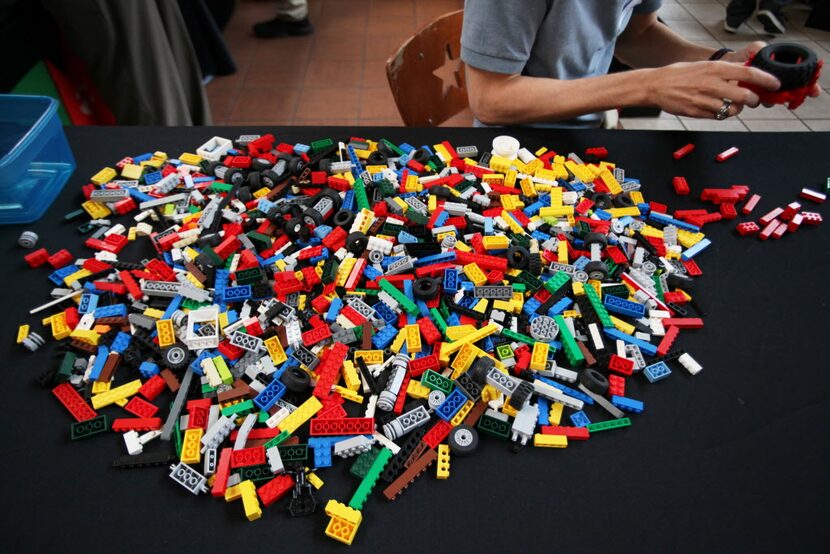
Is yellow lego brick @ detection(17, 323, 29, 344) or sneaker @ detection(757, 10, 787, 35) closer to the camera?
yellow lego brick @ detection(17, 323, 29, 344)

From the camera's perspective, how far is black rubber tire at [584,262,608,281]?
3.33ft

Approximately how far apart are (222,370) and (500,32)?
3.19 ft

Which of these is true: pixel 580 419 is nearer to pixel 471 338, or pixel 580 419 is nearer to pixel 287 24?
pixel 471 338

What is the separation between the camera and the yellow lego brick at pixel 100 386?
2.80 ft

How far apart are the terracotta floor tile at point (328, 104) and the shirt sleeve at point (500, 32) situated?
5.50 ft

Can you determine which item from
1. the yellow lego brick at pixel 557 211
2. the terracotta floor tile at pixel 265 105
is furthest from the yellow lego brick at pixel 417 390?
the terracotta floor tile at pixel 265 105

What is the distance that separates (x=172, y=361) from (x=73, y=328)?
0.23 m

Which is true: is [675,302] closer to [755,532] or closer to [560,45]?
[755,532]

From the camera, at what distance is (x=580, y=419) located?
814 mm

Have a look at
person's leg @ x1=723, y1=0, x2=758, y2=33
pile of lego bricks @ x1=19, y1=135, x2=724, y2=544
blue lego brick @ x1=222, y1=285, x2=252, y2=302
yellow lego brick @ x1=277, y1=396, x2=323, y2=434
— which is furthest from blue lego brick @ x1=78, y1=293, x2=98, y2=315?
person's leg @ x1=723, y1=0, x2=758, y2=33

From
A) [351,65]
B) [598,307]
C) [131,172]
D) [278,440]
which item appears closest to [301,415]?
[278,440]

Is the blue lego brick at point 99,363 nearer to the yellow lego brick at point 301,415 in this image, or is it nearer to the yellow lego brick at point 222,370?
the yellow lego brick at point 222,370

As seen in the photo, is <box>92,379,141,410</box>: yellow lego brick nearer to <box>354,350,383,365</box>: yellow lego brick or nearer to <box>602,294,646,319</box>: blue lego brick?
<box>354,350,383,365</box>: yellow lego brick

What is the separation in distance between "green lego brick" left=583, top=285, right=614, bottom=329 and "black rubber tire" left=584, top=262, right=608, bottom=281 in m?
0.04
